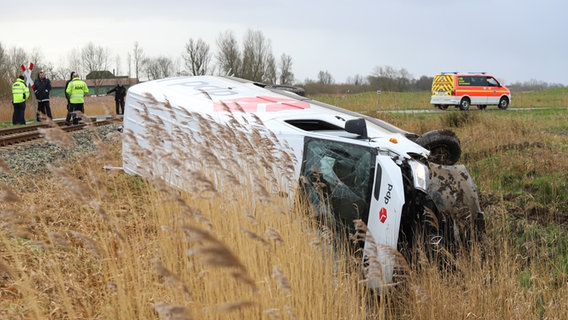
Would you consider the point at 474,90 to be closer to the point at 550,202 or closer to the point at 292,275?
the point at 550,202

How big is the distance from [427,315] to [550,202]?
525cm

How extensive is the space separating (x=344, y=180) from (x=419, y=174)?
2.11 feet

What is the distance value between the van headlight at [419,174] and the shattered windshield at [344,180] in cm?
34

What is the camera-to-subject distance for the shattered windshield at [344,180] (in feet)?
16.0

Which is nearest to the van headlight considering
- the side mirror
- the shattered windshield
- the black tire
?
the shattered windshield

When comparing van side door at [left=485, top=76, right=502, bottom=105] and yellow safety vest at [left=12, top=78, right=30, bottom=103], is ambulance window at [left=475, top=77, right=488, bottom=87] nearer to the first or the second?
van side door at [left=485, top=76, right=502, bottom=105]

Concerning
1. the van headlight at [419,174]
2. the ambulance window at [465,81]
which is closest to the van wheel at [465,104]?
the ambulance window at [465,81]

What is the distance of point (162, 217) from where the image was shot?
13.5 feet

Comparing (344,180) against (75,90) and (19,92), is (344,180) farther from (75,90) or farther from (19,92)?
(19,92)

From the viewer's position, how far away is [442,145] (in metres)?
6.25

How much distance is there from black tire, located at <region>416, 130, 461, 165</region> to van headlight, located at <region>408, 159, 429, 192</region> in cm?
115

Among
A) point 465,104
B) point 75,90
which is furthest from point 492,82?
point 75,90

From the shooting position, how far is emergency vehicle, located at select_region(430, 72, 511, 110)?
30828mm

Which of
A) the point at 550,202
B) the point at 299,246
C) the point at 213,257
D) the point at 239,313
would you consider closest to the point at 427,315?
the point at 299,246
